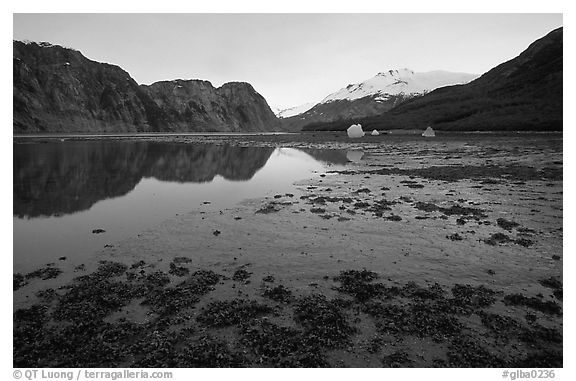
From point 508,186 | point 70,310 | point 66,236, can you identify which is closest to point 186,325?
point 70,310

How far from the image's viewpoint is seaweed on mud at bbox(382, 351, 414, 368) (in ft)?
23.5

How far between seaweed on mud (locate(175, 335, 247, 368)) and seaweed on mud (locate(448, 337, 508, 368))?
457cm

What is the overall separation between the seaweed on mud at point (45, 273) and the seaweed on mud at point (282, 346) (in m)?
7.26

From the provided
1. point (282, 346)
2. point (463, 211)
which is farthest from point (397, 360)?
point (463, 211)

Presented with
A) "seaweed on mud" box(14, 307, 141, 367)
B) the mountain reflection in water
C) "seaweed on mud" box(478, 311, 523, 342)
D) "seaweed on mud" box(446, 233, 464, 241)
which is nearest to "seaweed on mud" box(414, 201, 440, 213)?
"seaweed on mud" box(446, 233, 464, 241)

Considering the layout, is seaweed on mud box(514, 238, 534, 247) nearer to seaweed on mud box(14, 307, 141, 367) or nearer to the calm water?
seaweed on mud box(14, 307, 141, 367)

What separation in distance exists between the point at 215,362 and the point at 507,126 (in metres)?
146

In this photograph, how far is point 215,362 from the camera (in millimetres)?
7184

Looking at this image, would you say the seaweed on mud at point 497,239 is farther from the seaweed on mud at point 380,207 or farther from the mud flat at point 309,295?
the seaweed on mud at point 380,207

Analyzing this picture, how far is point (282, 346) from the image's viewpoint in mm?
7578

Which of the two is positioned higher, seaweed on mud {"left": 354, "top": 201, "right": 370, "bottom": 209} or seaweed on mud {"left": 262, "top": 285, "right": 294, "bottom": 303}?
seaweed on mud {"left": 354, "top": 201, "right": 370, "bottom": 209}

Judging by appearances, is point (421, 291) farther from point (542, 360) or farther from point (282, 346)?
point (282, 346)

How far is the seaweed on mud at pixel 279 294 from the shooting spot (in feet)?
32.1

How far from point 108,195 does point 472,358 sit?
23.4 metres
